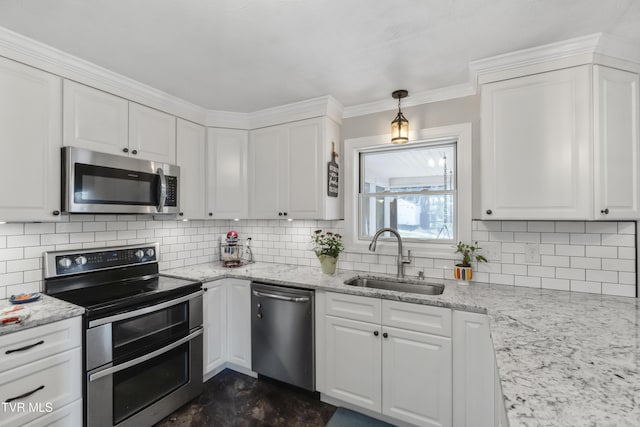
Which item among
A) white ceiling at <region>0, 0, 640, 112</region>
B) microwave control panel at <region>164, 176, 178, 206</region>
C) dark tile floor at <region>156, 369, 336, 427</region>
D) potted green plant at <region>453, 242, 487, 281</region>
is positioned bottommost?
dark tile floor at <region>156, 369, 336, 427</region>

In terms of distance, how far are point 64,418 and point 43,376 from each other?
0.27 metres

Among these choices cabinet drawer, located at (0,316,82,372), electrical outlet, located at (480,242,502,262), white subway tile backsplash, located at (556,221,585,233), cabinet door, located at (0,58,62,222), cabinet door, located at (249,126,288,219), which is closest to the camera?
cabinet drawer, located at (0,316,82,372)

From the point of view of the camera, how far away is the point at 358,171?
292 centimetres

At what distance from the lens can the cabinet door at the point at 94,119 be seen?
6.37 ft

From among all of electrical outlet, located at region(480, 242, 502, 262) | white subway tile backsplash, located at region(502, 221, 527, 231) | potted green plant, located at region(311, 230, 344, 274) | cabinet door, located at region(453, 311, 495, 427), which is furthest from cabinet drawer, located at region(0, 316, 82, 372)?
white subway tile backsplash, located at region(502, 221, 527, 231)

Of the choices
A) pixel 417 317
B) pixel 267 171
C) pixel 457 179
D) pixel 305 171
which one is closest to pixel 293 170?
→ pixel 305 171

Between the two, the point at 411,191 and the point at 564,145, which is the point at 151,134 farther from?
the point at 564,145

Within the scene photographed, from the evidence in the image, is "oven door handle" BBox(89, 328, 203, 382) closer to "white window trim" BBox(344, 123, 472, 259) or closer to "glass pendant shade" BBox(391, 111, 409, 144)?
"white window trim" BBox(344, 123, 472, 259)

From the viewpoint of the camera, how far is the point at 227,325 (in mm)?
2678

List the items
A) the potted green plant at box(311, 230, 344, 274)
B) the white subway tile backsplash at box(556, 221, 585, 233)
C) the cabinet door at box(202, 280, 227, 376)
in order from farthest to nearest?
1. the potted green plant at box(311, 230, 344, 274)
2. the cabinet door at box(202, 280, 227, 376)
3. the white subway tile backsplash at box(556, 221, 585, 233)

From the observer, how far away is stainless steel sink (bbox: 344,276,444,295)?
2.36 m

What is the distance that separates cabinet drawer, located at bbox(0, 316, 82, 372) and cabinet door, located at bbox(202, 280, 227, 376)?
0.90m

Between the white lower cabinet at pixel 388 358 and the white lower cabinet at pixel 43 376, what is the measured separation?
4.80ft

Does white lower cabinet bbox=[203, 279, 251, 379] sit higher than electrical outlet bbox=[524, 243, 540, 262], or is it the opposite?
electrical outlet bbox=[524, 243, 540, 262]
